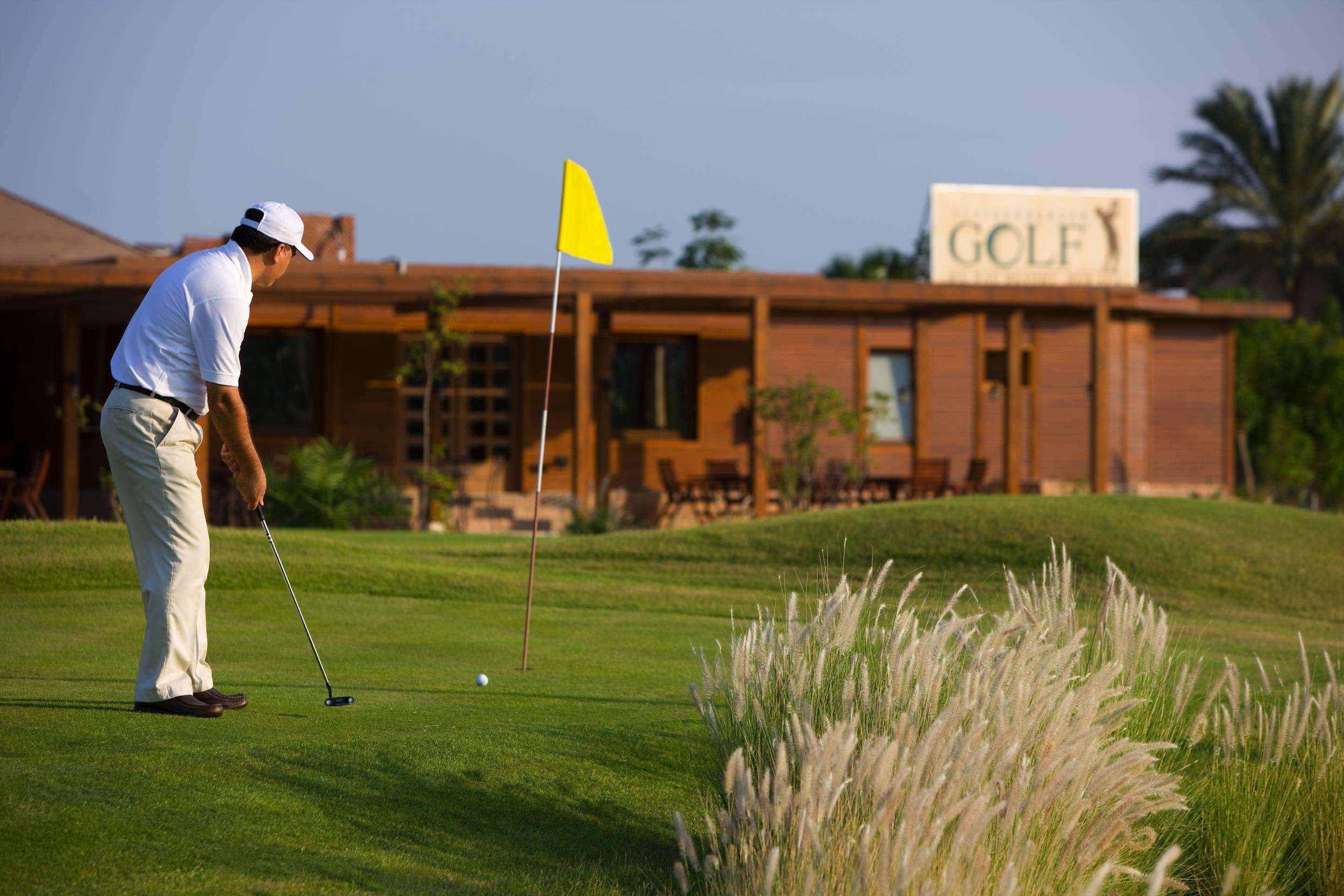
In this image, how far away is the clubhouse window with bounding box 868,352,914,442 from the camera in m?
21.0

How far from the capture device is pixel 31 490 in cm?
1573

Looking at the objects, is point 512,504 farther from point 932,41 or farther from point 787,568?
point 932,41

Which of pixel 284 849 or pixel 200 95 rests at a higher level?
pixel 200 95

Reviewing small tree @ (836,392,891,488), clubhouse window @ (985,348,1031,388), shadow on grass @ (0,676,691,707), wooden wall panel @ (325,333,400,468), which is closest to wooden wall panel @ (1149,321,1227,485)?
clubhouse window @ (985,348,1031,388)

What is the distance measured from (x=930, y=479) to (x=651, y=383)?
4.44 m

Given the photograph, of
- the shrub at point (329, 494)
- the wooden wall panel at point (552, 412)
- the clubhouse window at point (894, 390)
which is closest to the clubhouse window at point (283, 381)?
the shrub at point (329, 494)

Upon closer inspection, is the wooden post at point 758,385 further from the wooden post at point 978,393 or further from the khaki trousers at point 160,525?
the khaki trousers at point 160,525

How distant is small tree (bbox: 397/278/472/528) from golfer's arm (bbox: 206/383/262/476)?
11.7 m

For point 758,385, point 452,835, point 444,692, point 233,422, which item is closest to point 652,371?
point 758,385

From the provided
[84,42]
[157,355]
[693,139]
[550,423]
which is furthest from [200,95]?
[157,355]

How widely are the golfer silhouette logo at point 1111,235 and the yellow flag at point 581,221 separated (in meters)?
16.1

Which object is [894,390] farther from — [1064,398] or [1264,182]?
[1264,182]

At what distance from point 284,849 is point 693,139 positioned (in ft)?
115

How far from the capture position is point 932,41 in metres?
29.6
